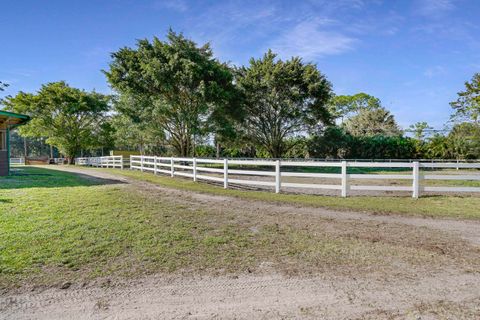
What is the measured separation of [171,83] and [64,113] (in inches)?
747

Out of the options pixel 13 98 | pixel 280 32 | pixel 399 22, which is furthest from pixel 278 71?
A: pixel 13 98

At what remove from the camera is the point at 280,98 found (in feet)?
81.9

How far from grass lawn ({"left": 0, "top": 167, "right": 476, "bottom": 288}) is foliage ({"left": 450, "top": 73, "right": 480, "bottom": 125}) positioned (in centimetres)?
2478

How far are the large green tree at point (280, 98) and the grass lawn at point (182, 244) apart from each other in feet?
64.9

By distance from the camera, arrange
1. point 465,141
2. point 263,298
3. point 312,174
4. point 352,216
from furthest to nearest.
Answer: point 465,141, point 312,174, point 352,216, point 263,298

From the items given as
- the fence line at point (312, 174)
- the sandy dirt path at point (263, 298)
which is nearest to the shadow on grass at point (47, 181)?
the fence line at point (312, 174)

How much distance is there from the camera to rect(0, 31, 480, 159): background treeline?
20.0m

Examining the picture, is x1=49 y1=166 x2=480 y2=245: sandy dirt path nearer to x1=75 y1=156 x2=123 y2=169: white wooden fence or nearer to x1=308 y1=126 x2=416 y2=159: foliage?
x1=75 y1=156 x2=123 y2=169: white wooden fence

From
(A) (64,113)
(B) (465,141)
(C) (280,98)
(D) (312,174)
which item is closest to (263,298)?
(D) (312,174)

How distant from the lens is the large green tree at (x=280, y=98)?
24297mm

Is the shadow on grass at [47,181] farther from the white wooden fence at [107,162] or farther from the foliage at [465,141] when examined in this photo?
the foliage at [465,141]

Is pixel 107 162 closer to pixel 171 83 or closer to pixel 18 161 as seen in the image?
pixel 171 83

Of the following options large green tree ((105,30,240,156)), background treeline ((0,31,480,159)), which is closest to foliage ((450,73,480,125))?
background treeline ((0,31,480,159))

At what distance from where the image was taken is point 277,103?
25031 mm
